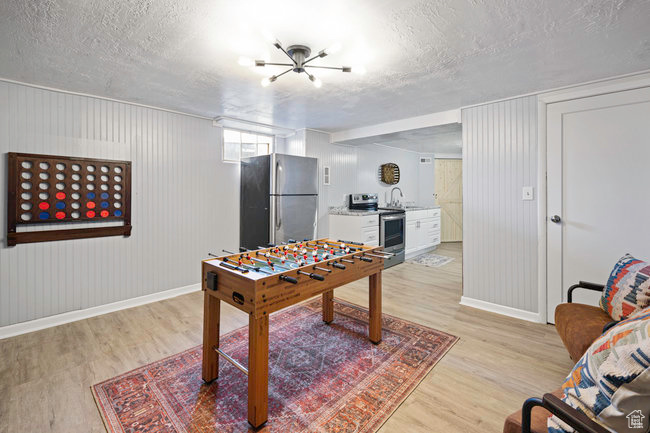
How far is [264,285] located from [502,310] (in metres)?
2.75

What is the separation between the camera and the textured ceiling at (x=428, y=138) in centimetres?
398

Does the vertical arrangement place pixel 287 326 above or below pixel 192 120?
below

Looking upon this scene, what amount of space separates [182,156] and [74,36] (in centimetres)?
188

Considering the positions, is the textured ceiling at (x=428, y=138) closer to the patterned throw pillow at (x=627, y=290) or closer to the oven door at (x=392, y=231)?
the oven door at (x=392, y=231)

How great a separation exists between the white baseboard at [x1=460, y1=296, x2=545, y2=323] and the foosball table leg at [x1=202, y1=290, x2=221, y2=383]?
2.71 m

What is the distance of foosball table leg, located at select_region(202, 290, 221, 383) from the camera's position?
1.99m

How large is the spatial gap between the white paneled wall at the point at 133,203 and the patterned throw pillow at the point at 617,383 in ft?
12.4

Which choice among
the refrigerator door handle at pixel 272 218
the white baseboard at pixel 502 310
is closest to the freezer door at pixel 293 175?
the refrigerator door handle at pixel 272 218

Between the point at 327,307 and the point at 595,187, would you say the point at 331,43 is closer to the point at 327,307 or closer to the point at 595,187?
the point at 327,307

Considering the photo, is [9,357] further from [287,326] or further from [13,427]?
[287,326]

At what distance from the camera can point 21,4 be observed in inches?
62.1

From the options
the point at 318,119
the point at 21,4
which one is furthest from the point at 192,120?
the point at 21,4

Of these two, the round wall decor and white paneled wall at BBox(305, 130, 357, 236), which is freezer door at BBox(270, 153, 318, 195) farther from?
the round wall decor

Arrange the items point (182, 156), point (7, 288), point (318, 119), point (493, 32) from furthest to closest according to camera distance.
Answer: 1. point (318, 119)
2. point (182, 156)
3. point (7, 288)
4. point (493, 32)
